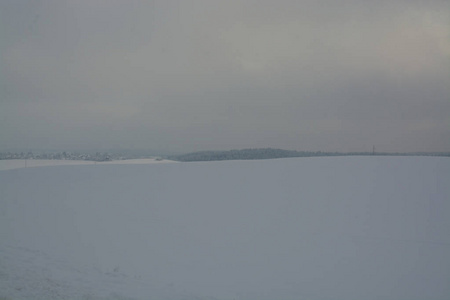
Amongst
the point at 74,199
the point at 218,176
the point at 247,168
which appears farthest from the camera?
the point at 247,168

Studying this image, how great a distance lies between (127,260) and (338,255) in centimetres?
560

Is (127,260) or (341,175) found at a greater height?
(341,175)

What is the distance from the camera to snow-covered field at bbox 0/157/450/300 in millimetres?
8117

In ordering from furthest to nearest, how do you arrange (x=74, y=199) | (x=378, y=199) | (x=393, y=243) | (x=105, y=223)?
(x=74, y=199) < (x=378, y=199) < (x=105, y=223) < (x=393, y=243)

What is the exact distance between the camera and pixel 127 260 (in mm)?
9898

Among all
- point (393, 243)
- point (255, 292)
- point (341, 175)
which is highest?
point (341, 175)

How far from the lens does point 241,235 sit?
1205 cm

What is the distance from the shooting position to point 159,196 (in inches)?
690

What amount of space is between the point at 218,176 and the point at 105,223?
8469mm

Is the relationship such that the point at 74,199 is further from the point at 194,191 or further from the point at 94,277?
the point at 94,277

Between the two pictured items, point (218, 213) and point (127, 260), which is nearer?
point (127, 260)

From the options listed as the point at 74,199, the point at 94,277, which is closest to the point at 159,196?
the point at 74,199

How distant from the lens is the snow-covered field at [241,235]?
8.12 meters

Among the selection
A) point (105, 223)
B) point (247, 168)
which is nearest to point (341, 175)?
point (247, 168)
